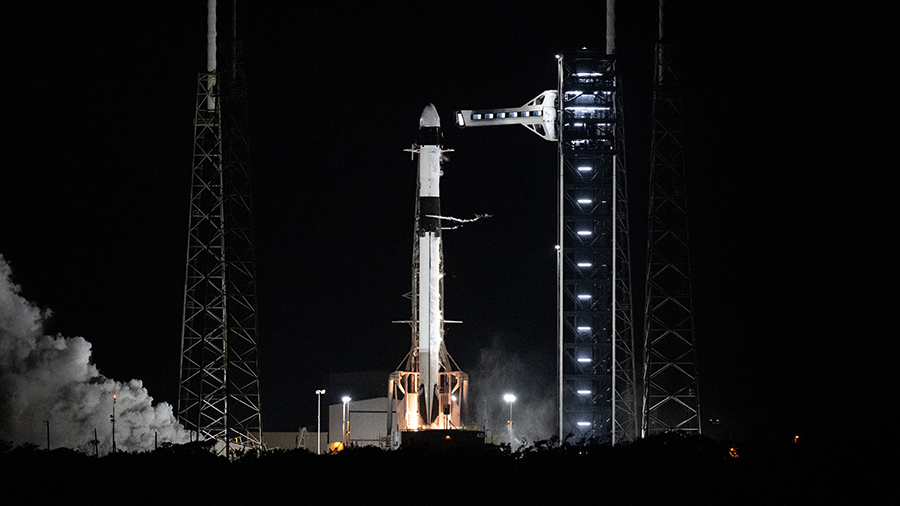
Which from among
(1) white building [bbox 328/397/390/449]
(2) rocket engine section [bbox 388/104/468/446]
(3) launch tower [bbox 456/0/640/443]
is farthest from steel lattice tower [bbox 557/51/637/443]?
(1) white building [bbox 328/397/390/449]

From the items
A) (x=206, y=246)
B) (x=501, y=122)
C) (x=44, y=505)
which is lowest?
(x=44, y=505)

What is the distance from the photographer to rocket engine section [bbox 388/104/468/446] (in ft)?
149

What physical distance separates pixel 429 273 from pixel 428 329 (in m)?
2.07

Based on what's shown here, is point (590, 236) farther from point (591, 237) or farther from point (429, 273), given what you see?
point (429, 273)

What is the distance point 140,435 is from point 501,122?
18.0m

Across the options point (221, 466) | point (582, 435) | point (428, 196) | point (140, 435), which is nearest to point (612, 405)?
point (582, 435)

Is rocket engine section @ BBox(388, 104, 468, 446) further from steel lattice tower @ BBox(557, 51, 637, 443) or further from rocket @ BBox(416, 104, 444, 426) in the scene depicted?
steel lattice tower @ BBox(557, 51, 637, 443)

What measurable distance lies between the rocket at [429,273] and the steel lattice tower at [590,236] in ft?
17.4

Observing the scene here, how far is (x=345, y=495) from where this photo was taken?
2758cm

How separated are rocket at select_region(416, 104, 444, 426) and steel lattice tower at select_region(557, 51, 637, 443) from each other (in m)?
5.30

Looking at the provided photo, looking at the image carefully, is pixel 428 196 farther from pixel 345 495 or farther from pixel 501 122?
pixel 345 495

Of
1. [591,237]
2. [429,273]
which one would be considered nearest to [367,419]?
[429,273]

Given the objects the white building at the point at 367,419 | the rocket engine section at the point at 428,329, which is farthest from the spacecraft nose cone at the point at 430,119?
the white building at the point at 367,419

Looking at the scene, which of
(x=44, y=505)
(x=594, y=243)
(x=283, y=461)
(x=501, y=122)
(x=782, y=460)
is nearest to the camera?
(x=44, y=505)
